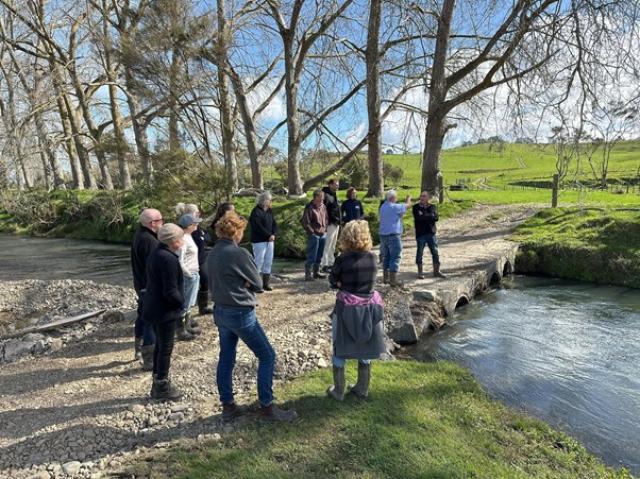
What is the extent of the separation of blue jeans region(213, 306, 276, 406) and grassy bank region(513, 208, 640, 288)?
11.0 metres

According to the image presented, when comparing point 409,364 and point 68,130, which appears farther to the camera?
point 68,130

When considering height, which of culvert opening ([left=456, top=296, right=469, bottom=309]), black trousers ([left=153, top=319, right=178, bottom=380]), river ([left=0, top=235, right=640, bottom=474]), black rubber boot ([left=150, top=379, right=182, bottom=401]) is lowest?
river ([left=0, top=235, right=640, bottom=474])

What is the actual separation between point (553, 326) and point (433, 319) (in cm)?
244

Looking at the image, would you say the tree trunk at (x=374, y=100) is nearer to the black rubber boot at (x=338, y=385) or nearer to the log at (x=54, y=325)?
the log at (x=54, y=325)

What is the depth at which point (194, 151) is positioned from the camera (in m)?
18.0

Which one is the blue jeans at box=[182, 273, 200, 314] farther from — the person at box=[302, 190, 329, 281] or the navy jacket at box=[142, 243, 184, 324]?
the person at box=[302, 190, 329, 281]

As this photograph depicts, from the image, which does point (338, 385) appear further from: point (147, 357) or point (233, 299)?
point (147, 357)

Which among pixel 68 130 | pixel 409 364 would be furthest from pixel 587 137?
pixel 68 130

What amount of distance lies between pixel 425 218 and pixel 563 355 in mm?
3794

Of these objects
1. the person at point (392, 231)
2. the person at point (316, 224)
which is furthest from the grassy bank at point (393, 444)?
the person at point (316, 224)

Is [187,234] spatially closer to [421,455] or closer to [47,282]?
[421,455]

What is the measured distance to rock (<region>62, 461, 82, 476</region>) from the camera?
13.3ft

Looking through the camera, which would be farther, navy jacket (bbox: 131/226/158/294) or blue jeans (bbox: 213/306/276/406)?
navy jacket (bbox: 131/226/158/294)

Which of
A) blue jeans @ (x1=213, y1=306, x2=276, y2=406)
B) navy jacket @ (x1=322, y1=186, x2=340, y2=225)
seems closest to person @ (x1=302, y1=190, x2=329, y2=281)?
navy jacket @ (x1=322, y1=186, x2=340, y2=225)
